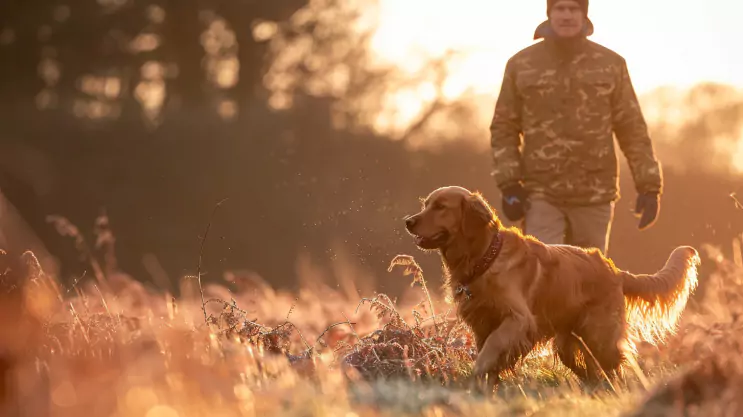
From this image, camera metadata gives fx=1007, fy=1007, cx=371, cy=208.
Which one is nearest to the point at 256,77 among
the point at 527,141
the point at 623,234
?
the point at 623,234

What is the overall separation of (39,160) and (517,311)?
1664 centimetres

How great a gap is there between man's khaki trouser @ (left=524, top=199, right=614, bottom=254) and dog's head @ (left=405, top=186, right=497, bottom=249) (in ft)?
4.81

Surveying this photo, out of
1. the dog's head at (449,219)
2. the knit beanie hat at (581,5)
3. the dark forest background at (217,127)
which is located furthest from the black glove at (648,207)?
the dark forest background at (217,127)

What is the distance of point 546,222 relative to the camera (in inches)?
272

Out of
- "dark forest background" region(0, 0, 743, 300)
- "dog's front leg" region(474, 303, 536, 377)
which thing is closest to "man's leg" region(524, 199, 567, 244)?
"dog's front leg" region(474, 303, 536, 377)

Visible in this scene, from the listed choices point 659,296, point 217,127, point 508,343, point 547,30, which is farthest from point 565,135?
point 217,127

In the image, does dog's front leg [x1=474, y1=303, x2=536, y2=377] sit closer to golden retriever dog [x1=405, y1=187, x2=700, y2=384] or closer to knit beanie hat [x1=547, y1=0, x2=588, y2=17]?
golden retriever dog [x1=405, y1=187, x2=700, y2=384]

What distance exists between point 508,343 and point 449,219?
769 mm

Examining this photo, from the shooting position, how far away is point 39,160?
791 inches

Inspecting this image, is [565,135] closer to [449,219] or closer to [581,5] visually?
[581,5]

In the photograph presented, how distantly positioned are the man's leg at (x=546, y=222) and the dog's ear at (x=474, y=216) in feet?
4.94

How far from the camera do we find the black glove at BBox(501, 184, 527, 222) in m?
6.90

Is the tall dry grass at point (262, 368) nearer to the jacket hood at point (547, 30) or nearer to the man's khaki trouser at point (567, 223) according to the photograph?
the man's khaki trouser at point (567, 223)

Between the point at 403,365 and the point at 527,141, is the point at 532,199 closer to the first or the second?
the point at 527,141
